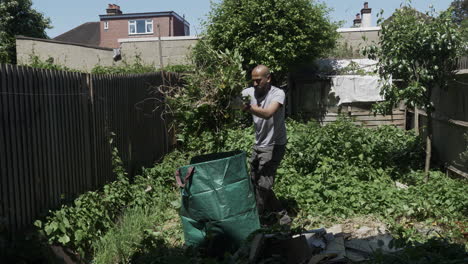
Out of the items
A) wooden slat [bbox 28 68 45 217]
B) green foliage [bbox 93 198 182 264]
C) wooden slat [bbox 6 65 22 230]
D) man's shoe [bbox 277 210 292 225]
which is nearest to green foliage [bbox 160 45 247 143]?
green foliage [bbox 93 198 182 264]

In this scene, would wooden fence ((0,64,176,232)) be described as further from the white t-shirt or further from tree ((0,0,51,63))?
tree ((0,0,51,63))

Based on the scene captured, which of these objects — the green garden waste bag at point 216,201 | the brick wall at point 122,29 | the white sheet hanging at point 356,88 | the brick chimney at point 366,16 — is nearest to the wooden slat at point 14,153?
the green garden waste bag at point 216,201

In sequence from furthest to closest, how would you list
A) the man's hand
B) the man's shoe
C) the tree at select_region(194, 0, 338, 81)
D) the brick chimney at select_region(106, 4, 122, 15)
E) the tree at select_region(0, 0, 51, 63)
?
the brick chimney at select_region(106, 4, 122, 15) → the tree at select_region(0, 0, 51, 63) → the tree at select_region(194, 0, 338, 81) → the man's shoe → the man's hand

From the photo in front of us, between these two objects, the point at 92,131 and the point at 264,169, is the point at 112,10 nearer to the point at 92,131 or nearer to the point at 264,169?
the point at 92,131

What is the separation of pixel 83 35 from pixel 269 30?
3849 centimetres

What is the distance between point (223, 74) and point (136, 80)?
2.26 m

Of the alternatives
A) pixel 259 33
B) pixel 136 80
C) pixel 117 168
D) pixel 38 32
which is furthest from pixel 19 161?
pixel 38 32

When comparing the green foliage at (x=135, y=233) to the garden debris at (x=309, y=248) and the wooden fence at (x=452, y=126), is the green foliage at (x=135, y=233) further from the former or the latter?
the wooden fence at (x=452, y=126)

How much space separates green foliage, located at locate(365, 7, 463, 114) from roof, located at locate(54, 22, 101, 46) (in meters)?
40.9

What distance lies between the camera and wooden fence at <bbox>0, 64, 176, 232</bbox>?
379 cm

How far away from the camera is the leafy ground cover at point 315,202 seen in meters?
4.11

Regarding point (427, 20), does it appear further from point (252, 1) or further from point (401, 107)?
point (252, 1)

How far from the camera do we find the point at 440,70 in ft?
21.9

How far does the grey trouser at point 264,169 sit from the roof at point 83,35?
42.0 meters
